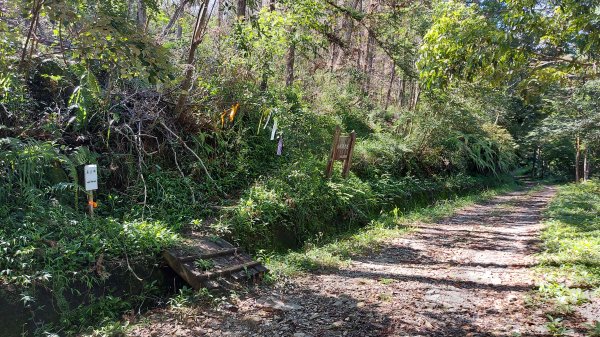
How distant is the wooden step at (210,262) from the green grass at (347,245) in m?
0.33

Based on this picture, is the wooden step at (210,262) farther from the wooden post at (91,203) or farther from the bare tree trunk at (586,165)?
the bare tree trunk at (586,165)

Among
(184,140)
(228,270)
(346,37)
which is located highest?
(346,37)

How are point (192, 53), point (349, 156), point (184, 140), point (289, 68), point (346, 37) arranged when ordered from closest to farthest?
point (192, 53), point (184, 140), point (349, 156), point (289, 68), point (346, 37)

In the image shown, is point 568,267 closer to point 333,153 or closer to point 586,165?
point 333,153

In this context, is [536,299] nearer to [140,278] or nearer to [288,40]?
[140,278]

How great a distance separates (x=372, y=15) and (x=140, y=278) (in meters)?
11.2

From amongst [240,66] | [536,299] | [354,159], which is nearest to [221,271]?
[536,299]

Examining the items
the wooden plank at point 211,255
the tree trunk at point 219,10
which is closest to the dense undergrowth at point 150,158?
the wooden plank at point 211,255

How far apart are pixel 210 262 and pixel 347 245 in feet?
9.50

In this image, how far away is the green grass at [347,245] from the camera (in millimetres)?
6160

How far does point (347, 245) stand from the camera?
753cm

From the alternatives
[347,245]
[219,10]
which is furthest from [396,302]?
[219,10]

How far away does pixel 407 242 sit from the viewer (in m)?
8.15

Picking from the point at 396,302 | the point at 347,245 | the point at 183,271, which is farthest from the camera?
the point at 347,245
